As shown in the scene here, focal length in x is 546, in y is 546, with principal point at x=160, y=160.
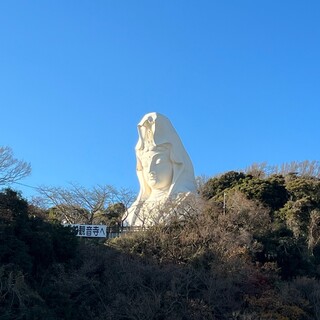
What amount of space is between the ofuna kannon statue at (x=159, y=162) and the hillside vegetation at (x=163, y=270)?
5.68 metres

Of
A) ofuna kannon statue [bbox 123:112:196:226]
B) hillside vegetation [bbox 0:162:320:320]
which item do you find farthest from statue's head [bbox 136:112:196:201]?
hillside vegetation [bbox 0:162:320:320]

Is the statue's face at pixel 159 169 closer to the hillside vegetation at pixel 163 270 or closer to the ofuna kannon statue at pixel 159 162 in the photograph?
the ofuna kannon statue at pixel 159 162

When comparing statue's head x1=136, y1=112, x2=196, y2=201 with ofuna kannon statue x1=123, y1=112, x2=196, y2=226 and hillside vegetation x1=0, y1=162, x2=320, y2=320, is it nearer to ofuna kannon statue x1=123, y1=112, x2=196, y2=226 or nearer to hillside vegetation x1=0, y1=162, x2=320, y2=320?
ofuna kannon statue x1=123, y1=112, x2=196, y2=226

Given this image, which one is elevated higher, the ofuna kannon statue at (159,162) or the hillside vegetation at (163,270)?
the ofuna kannon statue at (159,162)

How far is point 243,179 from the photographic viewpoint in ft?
97.6

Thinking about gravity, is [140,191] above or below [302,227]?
above

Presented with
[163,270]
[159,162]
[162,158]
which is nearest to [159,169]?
[159,162]

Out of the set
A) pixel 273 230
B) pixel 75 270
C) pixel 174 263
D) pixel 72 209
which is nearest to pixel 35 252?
pixel 75 270

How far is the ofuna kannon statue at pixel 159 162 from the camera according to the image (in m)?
25.0

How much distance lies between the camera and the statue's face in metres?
25.2

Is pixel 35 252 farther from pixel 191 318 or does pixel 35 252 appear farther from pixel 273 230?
pixel 273 230

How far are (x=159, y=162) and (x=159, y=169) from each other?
326 mm

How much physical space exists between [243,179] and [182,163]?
18.4ft

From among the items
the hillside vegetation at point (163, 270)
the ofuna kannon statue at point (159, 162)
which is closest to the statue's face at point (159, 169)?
the ofuna kannon statue at point (159, 162)
